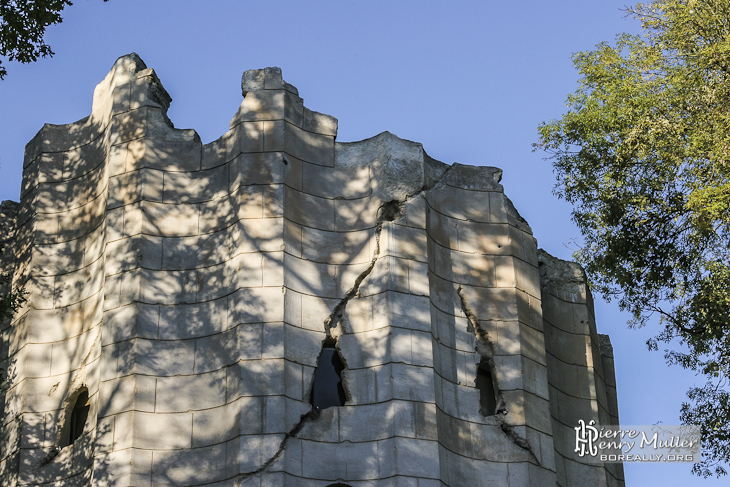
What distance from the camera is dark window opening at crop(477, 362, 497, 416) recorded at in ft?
56.5

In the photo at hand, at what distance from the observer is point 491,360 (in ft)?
56.9

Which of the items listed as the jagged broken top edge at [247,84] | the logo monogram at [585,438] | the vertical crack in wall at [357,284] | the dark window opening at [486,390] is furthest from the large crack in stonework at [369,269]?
the logo monogram at [585,438]

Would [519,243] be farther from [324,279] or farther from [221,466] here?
[221,466]

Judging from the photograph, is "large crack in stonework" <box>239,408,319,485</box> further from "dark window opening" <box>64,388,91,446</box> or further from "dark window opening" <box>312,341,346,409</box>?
"dark window opening" <box>64,388,91,446</box>

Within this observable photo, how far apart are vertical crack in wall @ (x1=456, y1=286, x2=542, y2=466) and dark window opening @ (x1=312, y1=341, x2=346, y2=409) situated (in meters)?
2.23

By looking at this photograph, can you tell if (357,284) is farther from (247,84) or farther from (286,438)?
(247,84)

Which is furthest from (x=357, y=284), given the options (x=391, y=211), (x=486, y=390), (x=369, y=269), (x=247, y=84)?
(x=247, y=84)

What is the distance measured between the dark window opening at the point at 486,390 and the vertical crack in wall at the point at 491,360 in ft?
0.44

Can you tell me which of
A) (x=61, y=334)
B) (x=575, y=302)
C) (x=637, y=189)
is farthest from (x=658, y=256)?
(x=61, y=334)

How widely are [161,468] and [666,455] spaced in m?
9.25

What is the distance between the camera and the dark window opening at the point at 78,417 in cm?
1709

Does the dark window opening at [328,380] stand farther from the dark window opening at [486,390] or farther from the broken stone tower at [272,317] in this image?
the dark window opening at [486,390]

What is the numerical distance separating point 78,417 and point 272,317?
11.7ft

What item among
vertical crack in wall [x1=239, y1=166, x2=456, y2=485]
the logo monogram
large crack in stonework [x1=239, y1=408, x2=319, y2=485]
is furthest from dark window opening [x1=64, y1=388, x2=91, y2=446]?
the logo monogram
